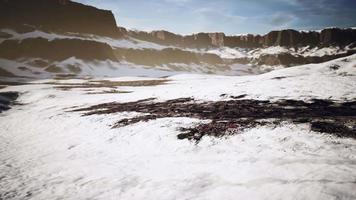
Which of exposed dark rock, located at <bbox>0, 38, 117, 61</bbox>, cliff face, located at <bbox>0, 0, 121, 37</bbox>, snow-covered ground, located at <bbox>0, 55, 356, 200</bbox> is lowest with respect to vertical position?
snow-covered ground, located at <bbox>0, 55, 356, 200</bbox>

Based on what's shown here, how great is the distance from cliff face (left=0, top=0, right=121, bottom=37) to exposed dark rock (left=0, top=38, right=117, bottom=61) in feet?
75.7

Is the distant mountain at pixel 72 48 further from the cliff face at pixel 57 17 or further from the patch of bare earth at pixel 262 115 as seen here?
the patch of bare earth at pixel 262 115

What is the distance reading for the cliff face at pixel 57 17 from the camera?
452 ft

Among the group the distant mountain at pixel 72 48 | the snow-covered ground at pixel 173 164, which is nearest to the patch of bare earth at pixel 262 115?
the snow-covered ground at pixel 173 164

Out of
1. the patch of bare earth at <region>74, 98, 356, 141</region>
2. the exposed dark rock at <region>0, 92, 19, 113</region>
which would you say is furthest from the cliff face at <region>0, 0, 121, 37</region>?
the patch of bare earth at <region>74, 98, 356, 141</region>

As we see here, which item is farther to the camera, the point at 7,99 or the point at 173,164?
the point at 7,99

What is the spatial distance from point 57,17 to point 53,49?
2227 inches

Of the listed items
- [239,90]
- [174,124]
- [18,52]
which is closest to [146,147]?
[174,124]

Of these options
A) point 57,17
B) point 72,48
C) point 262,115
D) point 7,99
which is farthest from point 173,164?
point 57,17

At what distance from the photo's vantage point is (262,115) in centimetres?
1526

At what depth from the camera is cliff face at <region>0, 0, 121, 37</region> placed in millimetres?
137625

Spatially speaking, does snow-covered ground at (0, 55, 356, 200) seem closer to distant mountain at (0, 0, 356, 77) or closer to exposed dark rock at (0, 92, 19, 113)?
exposed dark rock at (0, 92, 19, 113)

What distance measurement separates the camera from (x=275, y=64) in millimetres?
199875

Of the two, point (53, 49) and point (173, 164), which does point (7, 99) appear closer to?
point (173, 164)
